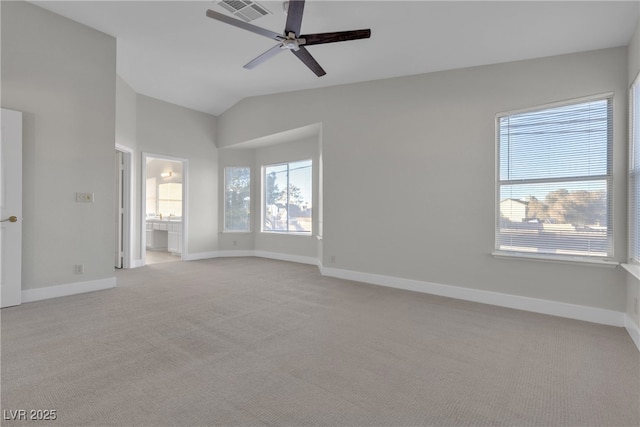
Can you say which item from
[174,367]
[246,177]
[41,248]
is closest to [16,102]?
[41,248]

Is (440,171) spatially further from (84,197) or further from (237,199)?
(237,199)

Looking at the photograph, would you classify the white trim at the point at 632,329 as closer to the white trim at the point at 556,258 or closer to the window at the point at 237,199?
the white trim at the point at 556,258

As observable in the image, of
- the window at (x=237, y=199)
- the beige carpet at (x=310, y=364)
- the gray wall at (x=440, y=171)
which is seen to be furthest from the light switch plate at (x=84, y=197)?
the window at (x=237, y=199)

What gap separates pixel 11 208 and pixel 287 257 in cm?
454

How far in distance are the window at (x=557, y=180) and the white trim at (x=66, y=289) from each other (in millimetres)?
5154

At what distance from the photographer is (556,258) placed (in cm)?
341

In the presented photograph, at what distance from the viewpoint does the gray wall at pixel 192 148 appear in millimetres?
6211

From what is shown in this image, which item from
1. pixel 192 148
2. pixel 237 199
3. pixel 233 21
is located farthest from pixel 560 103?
pixel 192 148

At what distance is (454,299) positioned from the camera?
3979 millimetres

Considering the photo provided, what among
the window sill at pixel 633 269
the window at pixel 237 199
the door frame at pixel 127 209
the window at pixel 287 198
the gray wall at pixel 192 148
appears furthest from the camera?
the window at pixel 237 199

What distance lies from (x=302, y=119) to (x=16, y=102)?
12.5ft

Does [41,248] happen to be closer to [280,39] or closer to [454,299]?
[280,39]

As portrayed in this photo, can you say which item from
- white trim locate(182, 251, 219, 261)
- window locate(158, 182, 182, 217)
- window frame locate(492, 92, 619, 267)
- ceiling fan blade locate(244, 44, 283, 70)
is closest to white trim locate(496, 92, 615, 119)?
window frame locate(492, 92, 619, 267)

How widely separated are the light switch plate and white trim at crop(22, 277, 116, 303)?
3.42 ft
